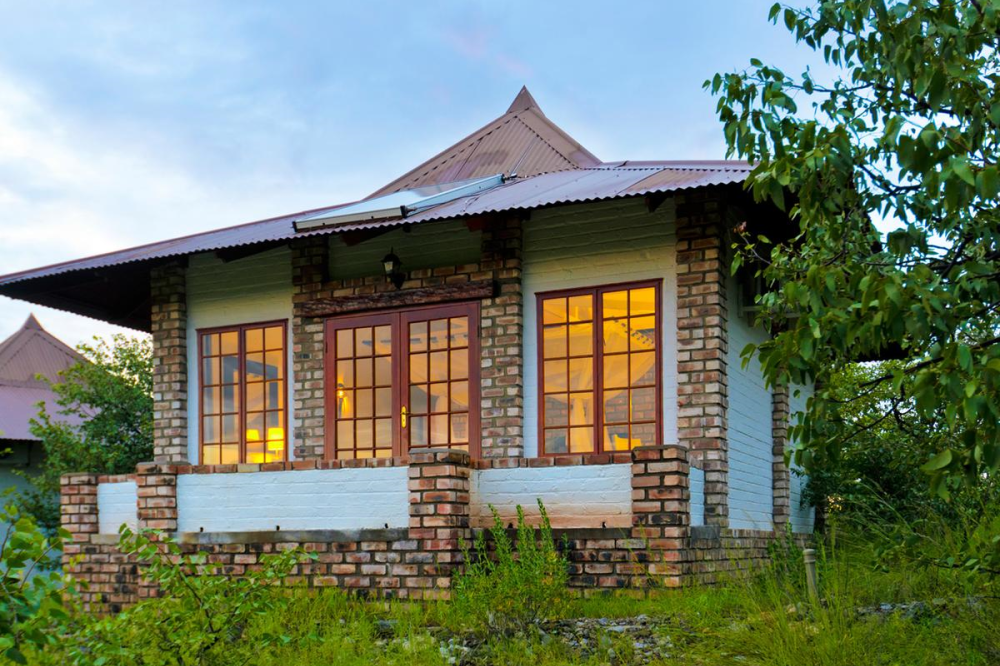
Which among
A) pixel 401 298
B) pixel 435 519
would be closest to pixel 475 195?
pixel 401 298

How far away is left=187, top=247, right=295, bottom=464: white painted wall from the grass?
12.6ft

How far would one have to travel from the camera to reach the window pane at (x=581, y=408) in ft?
31.3

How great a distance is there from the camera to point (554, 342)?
9789 millimetres

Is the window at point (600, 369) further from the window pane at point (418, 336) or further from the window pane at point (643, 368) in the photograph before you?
the window pane at point (418, 336)

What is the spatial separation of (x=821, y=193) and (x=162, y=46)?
9549 mm

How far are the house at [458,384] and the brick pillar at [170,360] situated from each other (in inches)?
1.0

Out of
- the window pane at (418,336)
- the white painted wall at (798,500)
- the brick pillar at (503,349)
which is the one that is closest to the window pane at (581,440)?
the brick pillar at (503,349)

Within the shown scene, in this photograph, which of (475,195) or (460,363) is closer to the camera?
(460,363)

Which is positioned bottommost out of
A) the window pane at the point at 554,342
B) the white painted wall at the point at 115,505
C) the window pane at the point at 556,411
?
the white painted wall at the point at 115,505

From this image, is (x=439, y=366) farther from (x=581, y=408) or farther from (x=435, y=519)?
(x=435, y=519)

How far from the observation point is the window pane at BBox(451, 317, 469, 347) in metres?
10.1

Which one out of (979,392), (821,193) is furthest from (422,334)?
(979,392)

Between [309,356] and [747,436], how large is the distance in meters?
4.38

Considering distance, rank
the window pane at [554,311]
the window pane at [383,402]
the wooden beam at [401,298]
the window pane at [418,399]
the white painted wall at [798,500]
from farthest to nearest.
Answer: the white painted wall at [798,500] < the window pane at [383,402] < the window pane at [418,399] < the wooden beam at [401,298] < the window pane at [554,311]
